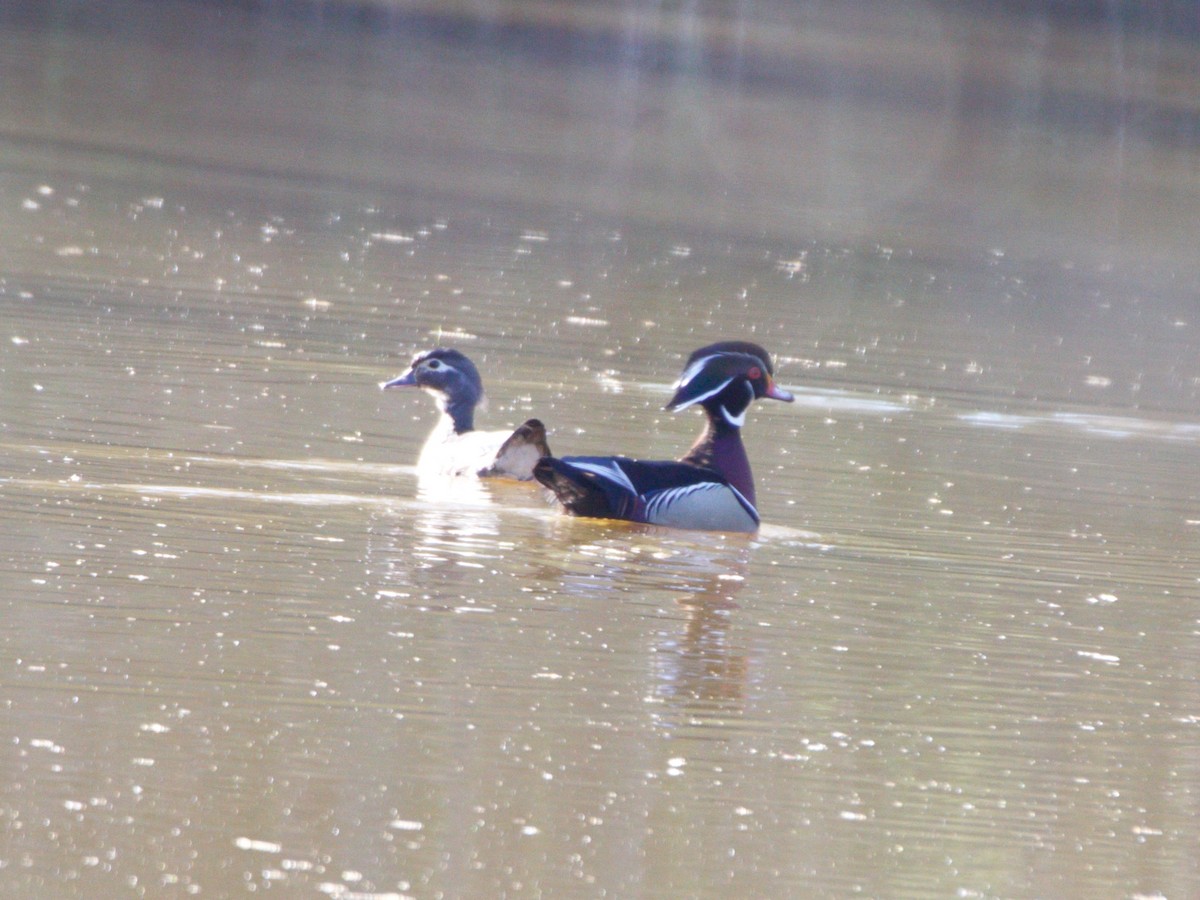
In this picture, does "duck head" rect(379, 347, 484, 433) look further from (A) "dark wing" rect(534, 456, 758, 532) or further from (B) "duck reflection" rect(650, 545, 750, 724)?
(B) "duck reflection" rect(650, 545, 750, 724)

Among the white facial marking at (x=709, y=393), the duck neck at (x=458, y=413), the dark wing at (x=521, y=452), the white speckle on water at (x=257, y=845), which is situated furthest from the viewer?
the duck neck at (x=458, y=413)

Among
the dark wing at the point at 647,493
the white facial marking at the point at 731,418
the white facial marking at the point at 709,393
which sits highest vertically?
the white facial marking at the point at 709,393

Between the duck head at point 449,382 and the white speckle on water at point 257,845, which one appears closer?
the white speckle on water at point 257,845

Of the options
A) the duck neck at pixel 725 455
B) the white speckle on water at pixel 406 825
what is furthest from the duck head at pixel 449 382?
the white speckle on water at pixel 406 825

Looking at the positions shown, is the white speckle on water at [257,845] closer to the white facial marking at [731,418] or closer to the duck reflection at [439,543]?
the duck reflection at [439,543]

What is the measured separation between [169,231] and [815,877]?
50.4 ft

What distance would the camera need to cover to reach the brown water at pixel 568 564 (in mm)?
6113

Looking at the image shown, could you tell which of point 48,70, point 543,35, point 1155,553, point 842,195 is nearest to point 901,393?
point 1155,553

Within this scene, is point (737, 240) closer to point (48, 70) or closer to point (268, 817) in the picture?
point (48, 70)

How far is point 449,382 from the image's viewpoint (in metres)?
12.3

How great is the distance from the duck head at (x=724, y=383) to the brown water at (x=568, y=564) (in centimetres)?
51

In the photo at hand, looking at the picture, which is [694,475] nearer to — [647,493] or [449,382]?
[647,493]

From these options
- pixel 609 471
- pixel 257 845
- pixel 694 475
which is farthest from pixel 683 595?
pixel 257 845

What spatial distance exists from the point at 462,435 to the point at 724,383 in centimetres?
146
